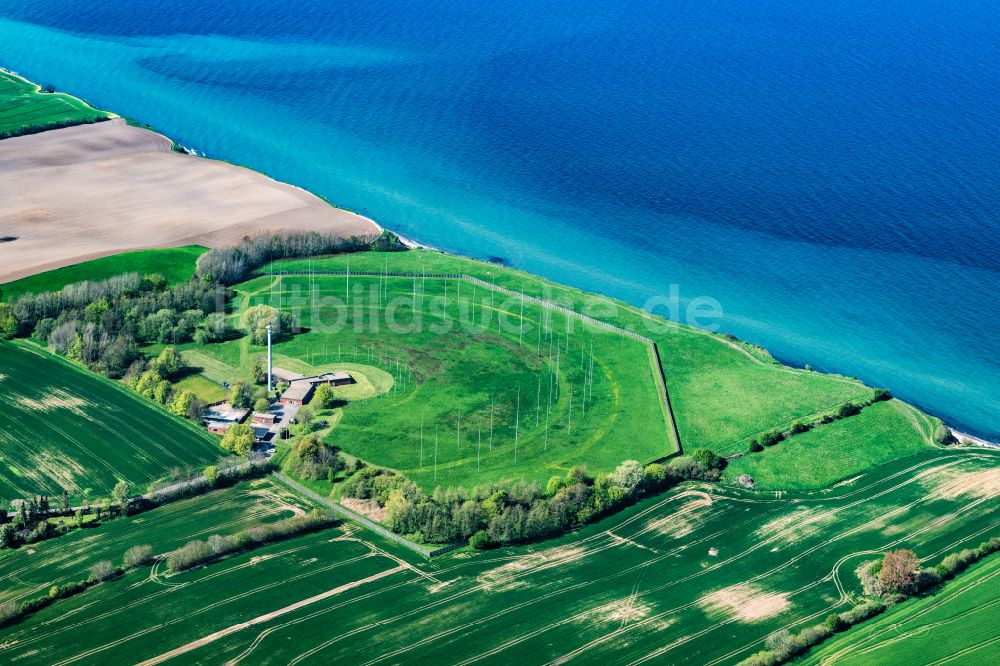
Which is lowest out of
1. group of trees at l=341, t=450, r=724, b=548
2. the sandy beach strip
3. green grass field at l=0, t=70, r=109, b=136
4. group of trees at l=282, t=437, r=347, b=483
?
group of trees at l=341, t=450, r=724, b=548

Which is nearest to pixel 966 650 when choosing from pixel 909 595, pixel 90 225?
pixel 909 595

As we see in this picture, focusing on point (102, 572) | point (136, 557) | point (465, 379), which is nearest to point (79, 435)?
point (136, 557)

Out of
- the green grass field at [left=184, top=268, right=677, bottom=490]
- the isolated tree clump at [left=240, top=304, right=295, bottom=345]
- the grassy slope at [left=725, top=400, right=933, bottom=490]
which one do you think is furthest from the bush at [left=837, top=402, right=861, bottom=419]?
the isolated tree clump at [left=240, top=304, right=295, bottom=345]

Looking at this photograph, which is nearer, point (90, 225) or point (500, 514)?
point (500, 514)

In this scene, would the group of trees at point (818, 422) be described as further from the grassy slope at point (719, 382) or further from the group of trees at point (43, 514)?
the group of trees at point (43, 514)

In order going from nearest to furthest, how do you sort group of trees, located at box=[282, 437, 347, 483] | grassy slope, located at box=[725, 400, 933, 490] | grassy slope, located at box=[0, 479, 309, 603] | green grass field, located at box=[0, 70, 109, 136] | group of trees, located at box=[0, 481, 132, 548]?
1. grassy slope, located at box=[0, 479, 309, 603]
2. group of trees, located at box=[0, 481, 132, 548]
3. group of trees, located at box=[282, 437, 347, 483]
4. grassy slope, located at box=[725, 400, 933, 490]
5. green grass field, located at box=[0, 70, 109, 136]

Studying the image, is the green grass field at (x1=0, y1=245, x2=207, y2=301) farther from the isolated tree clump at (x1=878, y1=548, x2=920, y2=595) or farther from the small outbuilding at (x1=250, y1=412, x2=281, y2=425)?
the isolated tree clump at (x1=878, y1=548, x2=920, y2=595)

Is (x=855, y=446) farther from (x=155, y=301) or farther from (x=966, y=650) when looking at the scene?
(x=155, y=301)
